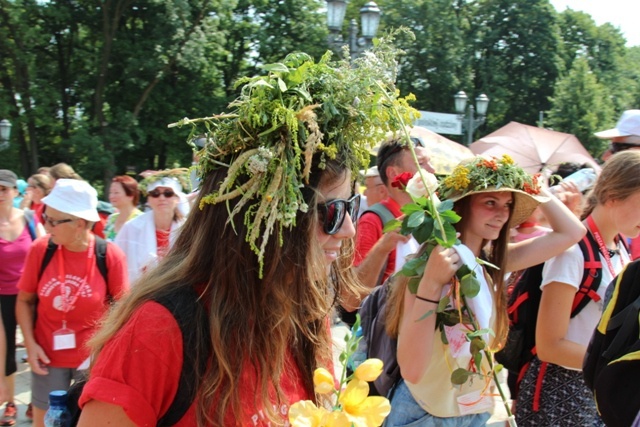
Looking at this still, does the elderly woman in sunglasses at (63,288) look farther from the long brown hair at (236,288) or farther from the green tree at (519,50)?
the green tree at (519,50)

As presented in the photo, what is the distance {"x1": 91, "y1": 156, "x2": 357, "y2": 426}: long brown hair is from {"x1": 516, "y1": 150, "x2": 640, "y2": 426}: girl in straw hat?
1.58 meters

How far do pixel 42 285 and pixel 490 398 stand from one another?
250cm

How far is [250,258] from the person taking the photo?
1.42m

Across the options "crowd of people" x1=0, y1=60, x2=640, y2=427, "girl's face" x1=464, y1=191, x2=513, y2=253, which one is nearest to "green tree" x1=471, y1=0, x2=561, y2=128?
"crowd of people" x1=0, y1=60, x2=640, y2=427

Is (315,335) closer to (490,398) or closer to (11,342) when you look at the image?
(490,398)

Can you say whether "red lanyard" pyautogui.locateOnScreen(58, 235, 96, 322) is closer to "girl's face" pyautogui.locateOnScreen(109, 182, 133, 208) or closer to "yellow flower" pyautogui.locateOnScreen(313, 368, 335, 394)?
"girl's face" pyautogui.locateOnScreen(109, 182, 133, 208)

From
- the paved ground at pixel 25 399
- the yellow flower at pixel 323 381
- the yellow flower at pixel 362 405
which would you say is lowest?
the paved ground at pixel 25 399

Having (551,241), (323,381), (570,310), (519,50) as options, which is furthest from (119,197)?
(519,50)

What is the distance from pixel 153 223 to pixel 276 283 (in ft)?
10.3

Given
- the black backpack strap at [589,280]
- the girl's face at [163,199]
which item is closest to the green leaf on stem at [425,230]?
the black backpack strap at [589,280]

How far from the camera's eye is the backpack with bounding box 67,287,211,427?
4.24 feet

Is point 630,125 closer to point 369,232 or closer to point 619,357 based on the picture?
point 369,232

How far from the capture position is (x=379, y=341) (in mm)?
2594

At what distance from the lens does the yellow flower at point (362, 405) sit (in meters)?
1.26
